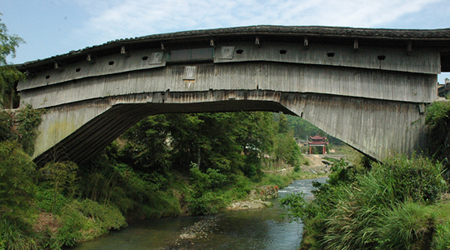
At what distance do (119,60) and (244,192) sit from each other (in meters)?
13.8

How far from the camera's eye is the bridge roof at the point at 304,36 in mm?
8594

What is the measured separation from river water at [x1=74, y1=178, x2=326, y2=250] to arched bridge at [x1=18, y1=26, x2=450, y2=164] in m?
3.73

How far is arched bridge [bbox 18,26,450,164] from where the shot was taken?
900 cm

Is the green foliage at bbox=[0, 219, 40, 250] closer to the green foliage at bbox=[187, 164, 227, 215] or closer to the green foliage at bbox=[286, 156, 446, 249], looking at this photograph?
the green foliage at bbox=[286, 156, 446, 249]

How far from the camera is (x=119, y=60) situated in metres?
12.2

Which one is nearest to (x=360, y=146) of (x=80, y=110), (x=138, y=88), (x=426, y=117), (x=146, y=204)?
(x=426, y=117)

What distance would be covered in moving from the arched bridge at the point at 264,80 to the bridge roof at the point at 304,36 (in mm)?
28

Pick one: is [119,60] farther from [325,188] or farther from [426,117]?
[426,117]

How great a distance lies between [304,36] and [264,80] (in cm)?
176

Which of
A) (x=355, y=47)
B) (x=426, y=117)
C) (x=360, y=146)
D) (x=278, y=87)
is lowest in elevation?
(x=360, y=146)

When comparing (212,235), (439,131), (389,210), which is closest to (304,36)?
(439,131)

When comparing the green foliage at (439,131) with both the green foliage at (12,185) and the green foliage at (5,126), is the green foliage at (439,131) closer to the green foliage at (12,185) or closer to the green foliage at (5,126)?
the green foliage at (12,185)

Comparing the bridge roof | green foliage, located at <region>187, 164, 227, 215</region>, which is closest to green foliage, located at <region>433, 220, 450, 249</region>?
the bridge roof

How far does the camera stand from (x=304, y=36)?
9562 mm
